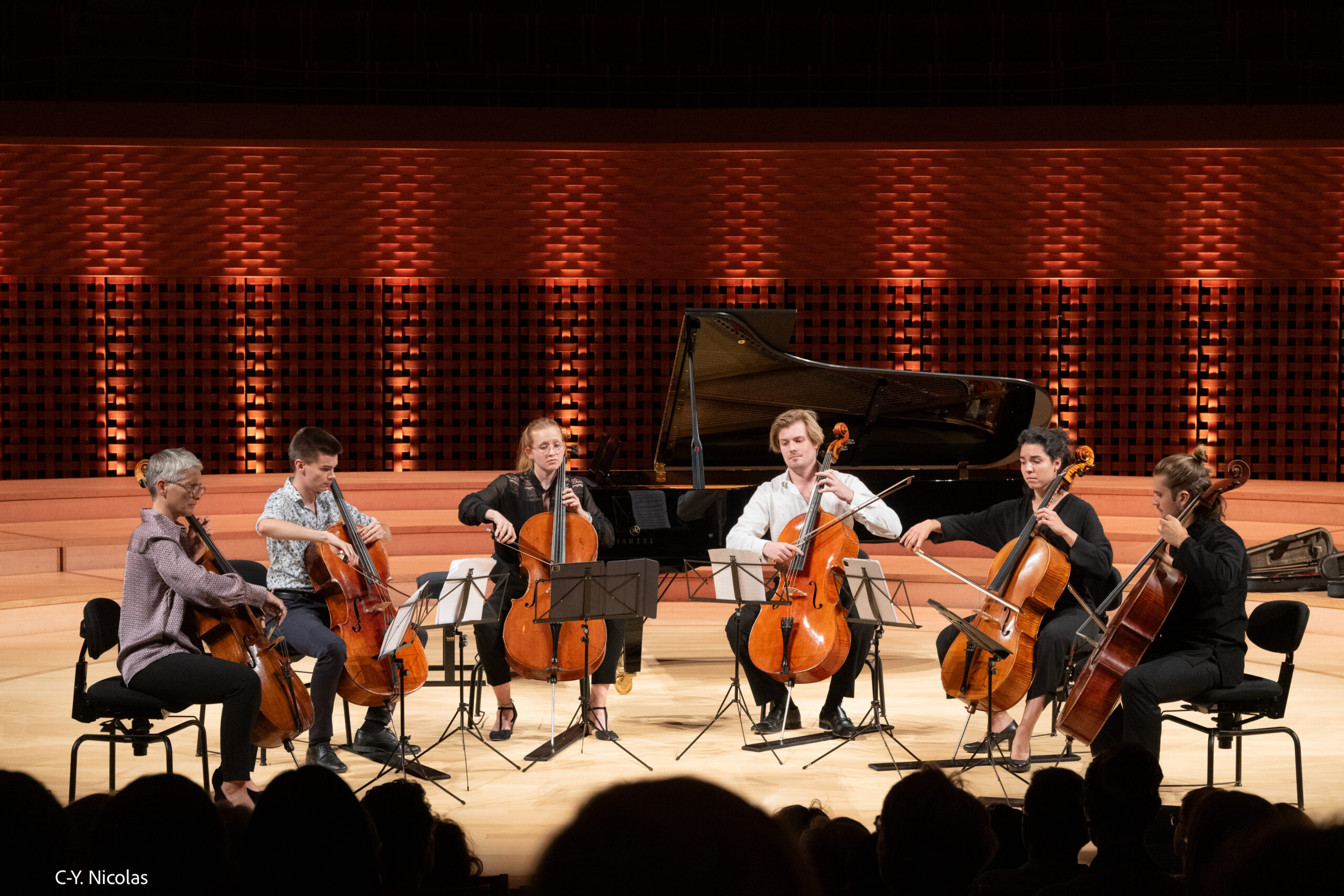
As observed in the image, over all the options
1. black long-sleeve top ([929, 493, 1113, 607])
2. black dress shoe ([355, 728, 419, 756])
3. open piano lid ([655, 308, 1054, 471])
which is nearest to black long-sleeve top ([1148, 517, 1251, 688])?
black long-sleeve top ([929, 493, 1113, 607])

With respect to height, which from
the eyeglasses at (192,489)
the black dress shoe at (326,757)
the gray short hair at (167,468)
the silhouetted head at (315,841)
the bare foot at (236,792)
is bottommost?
the black dress shoe at (326,757)

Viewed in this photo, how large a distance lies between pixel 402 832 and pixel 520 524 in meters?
2.97

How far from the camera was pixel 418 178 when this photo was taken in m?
9.60

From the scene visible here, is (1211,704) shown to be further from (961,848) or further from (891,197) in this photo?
(891,197)

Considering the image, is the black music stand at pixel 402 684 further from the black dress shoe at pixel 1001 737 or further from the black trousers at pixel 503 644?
the black dress shoe at pixel 1001 737

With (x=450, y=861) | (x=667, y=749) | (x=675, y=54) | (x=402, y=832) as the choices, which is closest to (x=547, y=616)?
(x=667, y=749)

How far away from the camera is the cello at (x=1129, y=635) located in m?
3.70

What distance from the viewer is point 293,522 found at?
170 inches

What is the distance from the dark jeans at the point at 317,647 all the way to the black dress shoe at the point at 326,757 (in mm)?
19

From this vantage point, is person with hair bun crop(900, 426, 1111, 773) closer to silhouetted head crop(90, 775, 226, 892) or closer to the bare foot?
the bare foot

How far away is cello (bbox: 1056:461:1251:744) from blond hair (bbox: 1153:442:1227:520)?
2 centimetres

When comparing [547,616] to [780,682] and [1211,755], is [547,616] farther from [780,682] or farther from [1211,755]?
[1211,755]

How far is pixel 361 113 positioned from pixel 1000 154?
16.2ft

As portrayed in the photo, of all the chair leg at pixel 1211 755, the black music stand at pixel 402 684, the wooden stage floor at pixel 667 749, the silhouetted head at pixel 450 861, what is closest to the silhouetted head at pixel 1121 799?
the silhouetted head at pixel 450 861
